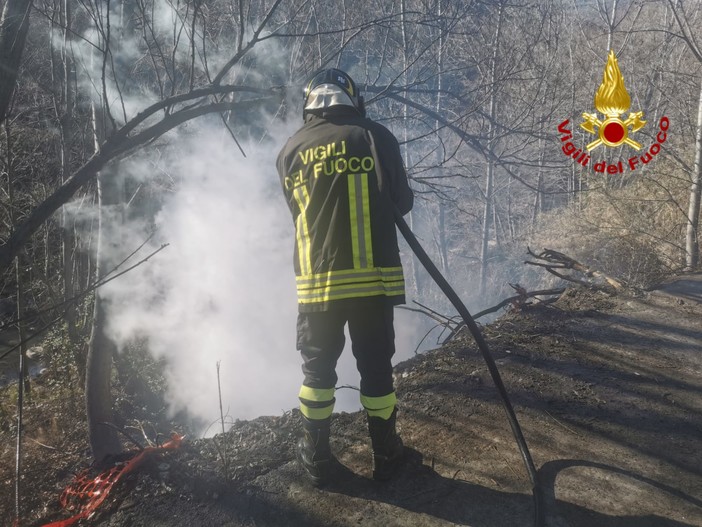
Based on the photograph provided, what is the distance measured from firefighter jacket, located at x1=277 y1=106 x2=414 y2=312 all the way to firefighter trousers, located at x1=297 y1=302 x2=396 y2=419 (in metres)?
0.09

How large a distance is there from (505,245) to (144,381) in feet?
59.2

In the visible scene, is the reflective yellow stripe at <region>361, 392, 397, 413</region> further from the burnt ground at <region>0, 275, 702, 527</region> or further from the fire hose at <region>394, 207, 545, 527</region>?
the fire hose at <region>394, 207, 545, 527</region>

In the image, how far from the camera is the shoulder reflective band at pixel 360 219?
218 centimetres

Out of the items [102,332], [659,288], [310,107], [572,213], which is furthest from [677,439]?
[572,213]

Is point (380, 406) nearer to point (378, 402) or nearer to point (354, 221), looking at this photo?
point (378, 402)

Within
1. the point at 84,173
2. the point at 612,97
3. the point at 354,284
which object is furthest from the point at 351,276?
the point at 612,97

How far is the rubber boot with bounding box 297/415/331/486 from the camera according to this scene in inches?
90.4

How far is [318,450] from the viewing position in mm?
2324

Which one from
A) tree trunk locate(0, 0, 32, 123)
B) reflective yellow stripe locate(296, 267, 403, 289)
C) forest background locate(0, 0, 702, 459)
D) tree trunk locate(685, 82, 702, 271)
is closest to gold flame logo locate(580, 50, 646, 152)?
forest background locate(0, 0, 702, 459)

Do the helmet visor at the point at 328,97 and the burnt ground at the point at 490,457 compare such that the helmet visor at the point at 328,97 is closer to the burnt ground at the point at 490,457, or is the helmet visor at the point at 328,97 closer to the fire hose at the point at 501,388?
the fire hose at the point at 501,388

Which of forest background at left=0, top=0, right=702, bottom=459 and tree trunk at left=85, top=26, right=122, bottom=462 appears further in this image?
tree trunk at left=85, top=26, right=122, bottom=462

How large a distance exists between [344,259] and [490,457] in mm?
1330

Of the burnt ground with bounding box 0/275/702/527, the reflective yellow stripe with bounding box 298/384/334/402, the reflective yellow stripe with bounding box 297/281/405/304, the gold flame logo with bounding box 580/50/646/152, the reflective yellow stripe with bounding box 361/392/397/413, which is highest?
the gold flame logo with bounding box 580/50/646/152

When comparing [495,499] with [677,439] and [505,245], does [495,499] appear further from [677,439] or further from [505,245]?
[505,245]
